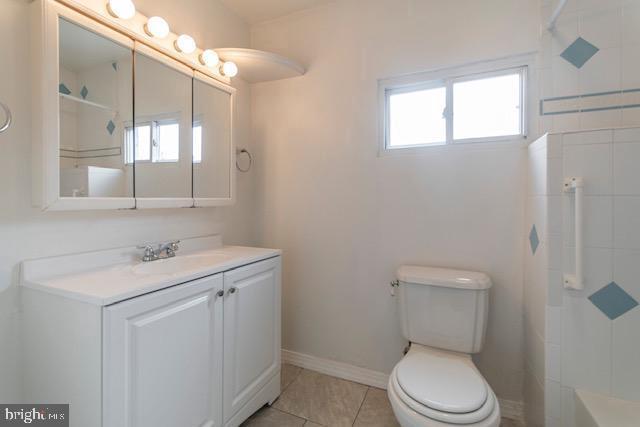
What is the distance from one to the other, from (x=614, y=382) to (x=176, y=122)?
2.38 metres

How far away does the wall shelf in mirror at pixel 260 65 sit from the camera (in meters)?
1.79

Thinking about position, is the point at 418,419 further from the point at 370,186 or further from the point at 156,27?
the point at 156,27

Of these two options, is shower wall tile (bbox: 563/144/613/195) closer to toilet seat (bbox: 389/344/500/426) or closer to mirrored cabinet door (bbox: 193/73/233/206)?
toilet seat (bbox: 389/344/500/426)

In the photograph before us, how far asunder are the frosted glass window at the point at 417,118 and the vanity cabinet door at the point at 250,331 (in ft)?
3.69

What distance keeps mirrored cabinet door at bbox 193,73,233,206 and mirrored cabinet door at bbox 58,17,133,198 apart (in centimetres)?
40

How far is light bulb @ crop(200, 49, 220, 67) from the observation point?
1.73 metres

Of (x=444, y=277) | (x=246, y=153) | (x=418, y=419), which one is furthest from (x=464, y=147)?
(x=246, y=153)

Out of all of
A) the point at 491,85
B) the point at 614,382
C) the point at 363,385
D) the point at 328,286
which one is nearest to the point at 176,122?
the point at 328,286

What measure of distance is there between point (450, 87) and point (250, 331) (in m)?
1.81

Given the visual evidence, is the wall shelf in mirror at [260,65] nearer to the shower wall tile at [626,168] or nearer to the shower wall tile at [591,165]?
the shower wall tile at [591,165]

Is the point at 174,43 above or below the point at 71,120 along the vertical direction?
above

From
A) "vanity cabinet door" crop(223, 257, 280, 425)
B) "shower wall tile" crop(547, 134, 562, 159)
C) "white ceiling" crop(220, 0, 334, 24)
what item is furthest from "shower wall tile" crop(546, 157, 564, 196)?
"white ceiling" crop(220, 0, 334, 24)

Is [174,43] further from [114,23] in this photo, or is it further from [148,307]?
[148,307]

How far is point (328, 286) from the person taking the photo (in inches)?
79.4
